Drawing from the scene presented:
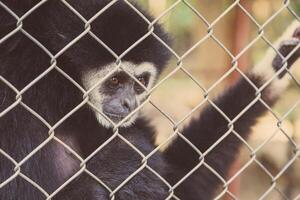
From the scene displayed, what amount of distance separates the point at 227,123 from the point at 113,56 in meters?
1.20

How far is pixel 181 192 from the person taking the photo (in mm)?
3844

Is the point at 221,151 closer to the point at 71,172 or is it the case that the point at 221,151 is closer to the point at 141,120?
the point at 141,120

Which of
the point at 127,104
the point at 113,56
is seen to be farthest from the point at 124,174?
the point at 113,56

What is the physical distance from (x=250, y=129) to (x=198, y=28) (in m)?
4.98

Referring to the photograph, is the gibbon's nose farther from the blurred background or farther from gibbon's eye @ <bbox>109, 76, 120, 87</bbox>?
the blurred background

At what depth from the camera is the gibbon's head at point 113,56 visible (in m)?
2.98

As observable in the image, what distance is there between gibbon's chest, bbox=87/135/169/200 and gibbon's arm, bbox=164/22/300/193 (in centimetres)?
95

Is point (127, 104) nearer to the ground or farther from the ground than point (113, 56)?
nearer to the ground

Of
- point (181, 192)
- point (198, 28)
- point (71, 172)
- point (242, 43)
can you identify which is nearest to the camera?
point (71, 172)

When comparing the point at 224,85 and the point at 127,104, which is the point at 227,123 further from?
the point at 224,85

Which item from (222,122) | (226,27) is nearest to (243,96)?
(222,122)

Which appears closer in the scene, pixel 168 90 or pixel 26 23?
pixel 26 23

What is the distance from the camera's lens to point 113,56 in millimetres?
3061

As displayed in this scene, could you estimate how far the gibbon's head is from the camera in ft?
9.78
